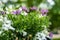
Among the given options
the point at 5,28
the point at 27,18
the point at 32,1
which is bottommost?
the point at 5,28

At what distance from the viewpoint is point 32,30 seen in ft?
12.1

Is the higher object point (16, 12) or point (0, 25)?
point (16, 12)

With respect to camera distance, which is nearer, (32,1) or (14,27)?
(14,27)

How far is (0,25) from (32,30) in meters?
0.53

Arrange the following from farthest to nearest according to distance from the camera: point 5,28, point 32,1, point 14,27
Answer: point 32,1, point 14,27, point 5,28

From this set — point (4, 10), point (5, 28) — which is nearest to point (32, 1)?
point (4, 10)

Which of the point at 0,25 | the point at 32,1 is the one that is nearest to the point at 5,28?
the point at 0,25

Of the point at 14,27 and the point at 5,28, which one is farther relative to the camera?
the point at 14,27

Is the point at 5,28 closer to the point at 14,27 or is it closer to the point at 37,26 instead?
the point at 14,27

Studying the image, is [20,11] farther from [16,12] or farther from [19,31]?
[19,31]

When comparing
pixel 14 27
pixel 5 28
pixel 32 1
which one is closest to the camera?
pixel 5 28

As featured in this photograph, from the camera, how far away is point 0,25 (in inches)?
133

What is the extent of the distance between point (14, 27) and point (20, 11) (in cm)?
24

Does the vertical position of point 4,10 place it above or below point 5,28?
above
